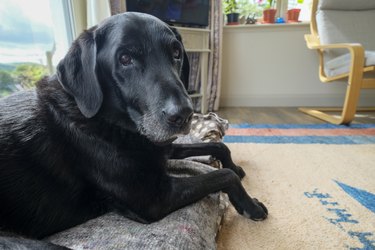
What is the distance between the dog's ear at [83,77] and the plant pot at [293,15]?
3.06 metres

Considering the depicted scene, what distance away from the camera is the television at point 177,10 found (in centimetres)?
247

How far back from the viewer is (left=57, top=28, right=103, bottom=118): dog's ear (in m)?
0.75

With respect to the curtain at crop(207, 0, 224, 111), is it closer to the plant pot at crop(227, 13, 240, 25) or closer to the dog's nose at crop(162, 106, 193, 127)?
the plant pot at crop(227, 13, 240, 25)

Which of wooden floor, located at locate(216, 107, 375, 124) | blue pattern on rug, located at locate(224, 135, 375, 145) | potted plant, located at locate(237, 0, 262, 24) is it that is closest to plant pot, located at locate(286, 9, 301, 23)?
potted plant, located at locate(237, 0, 262, 24)

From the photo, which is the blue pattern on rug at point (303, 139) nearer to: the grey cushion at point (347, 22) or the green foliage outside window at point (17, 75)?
the grey cushion at point (347, 22)

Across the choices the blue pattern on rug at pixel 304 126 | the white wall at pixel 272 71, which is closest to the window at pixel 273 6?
the white wall at pixel 272 71

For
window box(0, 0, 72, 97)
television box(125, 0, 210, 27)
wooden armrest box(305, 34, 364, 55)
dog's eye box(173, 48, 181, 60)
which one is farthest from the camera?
television box(125, 0, 210, 27)

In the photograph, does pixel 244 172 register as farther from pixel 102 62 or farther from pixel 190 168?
pixel 102 62

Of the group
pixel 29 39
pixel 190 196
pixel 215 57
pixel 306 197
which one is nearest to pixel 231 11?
pixel 215 57

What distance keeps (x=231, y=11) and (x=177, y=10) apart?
0.92m

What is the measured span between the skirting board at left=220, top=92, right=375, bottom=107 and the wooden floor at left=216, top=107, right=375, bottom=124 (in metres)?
0.19

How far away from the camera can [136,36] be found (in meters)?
0.77

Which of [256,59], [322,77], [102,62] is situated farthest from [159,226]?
[256,59]

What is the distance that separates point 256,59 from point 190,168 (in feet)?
8.70
